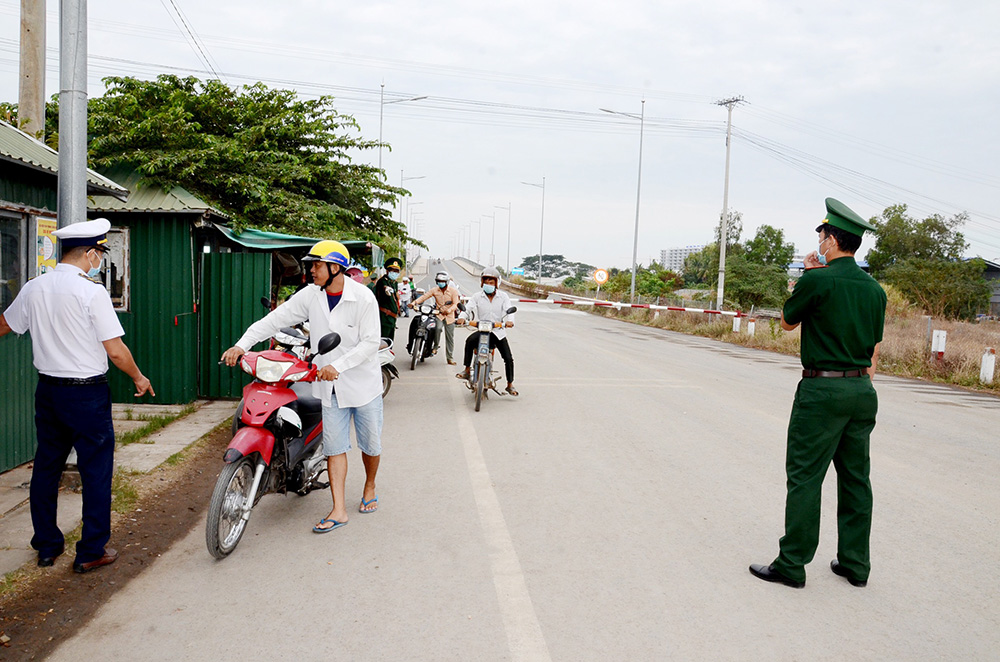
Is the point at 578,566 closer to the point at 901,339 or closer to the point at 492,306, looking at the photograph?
the point at 492,306

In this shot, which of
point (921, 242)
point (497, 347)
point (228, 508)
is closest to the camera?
point (228, 508)

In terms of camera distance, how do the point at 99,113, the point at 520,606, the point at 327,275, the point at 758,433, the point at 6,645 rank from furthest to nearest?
the point at 99,113, the point at 758,433, the point at 327,275, the point at 520,606, the point at 6,645

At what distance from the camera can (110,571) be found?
14.8ft

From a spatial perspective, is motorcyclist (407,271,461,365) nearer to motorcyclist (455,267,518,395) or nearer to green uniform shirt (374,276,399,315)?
green uniform shirt (374,276,399,315)

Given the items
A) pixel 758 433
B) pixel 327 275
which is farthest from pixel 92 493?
pixel 758 433

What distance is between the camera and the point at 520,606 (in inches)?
158

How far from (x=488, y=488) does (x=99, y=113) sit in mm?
11550

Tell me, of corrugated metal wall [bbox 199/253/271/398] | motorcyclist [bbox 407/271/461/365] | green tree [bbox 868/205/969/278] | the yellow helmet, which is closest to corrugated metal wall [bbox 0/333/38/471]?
the yellow helmet

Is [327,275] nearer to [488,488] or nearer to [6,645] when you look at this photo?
[488,488]

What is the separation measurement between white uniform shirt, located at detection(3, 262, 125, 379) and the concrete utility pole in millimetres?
5569

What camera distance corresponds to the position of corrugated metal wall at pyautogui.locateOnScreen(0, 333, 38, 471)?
6.26m

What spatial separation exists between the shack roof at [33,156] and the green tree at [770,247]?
59.1 metres

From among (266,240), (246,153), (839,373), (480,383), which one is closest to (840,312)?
(839,373)

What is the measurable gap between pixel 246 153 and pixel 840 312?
12.7 meters
